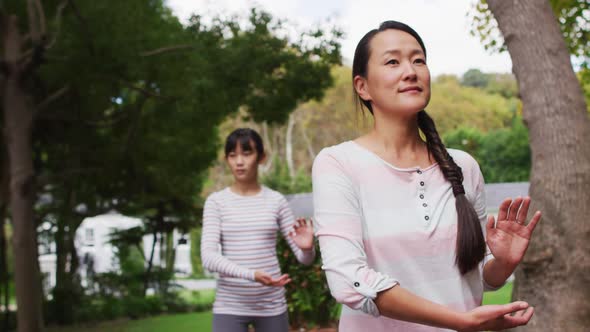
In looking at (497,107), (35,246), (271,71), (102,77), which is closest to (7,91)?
(102,77)

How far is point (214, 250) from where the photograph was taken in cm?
439

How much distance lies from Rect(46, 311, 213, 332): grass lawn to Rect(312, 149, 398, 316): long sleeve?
14249mm

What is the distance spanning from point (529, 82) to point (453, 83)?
46.7 meters

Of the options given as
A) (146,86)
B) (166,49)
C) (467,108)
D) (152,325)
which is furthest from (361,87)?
(467,108)

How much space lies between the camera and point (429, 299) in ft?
6.78

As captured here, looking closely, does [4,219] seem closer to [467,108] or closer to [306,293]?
[306,293]

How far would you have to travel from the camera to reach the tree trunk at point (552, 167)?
655 cm

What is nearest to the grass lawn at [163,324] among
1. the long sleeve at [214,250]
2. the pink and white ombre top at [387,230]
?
the long sleeve at [214,250]

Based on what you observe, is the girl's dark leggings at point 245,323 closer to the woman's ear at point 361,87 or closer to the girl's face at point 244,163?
the girl's face at point 244,163

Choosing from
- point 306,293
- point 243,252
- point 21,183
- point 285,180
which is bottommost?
point 306,293

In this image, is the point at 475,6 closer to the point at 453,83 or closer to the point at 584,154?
A: the point at 584,154

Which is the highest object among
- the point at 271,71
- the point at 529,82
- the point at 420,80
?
the point at 271,71

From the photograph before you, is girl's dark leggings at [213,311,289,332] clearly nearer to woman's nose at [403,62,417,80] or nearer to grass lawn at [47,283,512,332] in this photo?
woman's nose at [403,62,417,80]

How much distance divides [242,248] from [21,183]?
10811 millimetres
